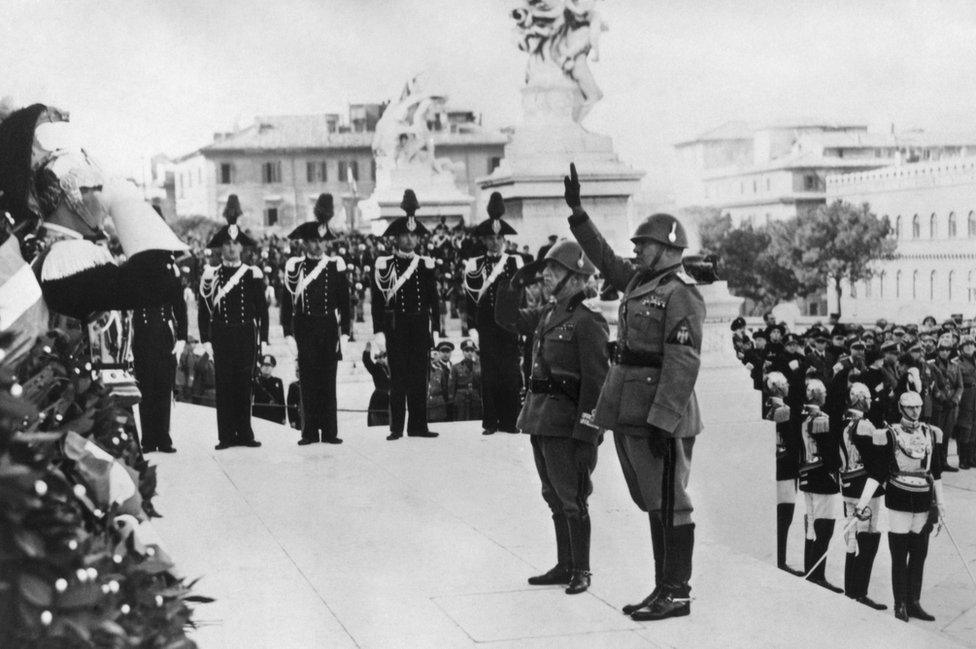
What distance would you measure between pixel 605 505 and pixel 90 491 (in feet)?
15.9

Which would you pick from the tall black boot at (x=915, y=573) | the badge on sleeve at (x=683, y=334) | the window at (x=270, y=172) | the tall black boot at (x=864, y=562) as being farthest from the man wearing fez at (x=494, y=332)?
the window at (x=270, y=172)

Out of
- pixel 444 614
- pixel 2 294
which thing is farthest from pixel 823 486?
pixel 2 294

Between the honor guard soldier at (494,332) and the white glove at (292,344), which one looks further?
the honor guard soldier at (494,332)

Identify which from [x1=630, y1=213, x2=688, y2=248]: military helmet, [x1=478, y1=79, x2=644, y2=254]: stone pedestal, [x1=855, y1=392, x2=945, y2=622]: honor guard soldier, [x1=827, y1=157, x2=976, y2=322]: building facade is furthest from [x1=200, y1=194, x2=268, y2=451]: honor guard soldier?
[x1=827, y1=157, x2=976, y2=322]: building facade

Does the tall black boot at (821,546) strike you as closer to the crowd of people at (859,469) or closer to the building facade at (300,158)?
the crowd of people at (859,469)

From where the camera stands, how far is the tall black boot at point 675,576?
5.07 m

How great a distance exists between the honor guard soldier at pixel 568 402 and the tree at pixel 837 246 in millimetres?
57388

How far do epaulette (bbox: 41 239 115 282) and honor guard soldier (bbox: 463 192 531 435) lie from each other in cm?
649

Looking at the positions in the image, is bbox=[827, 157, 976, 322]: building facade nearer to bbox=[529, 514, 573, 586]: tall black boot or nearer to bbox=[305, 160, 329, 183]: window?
bbox=[305, 160, 329, 183]: window

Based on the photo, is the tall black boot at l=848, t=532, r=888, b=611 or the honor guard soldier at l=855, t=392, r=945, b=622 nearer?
the honor guard soldier at l=855, t=392, r=945, b=622

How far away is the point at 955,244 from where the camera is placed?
50719 millimetres

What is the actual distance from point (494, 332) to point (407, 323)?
719 mm

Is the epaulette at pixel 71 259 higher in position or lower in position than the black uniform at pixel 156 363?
higher

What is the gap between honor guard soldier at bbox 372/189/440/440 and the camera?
932cm
